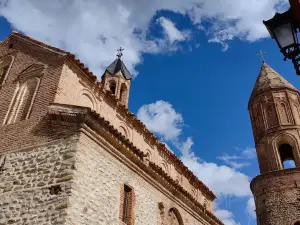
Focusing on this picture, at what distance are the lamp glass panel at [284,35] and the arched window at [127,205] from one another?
26.5 feet

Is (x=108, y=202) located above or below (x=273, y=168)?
below

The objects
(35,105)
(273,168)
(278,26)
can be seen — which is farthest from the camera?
(273,168)

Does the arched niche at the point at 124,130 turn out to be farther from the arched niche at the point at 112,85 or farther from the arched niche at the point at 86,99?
the arched niche at the point at 112,85

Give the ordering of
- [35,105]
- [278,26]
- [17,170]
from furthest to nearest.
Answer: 1. [35,105]
2. [17,170]
3. [278,26]

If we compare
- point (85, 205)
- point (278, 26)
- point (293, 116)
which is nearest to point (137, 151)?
point (85, 205)

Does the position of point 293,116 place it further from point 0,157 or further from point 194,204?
point 0,157

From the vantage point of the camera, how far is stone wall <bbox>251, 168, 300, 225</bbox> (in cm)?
2073

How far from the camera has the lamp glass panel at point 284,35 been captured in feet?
14.2

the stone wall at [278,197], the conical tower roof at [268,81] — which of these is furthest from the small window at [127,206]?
the conical tower roof at [268,81]

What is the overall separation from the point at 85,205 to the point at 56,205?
83 cm

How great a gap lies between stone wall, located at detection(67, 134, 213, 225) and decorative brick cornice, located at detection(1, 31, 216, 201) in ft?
12.4

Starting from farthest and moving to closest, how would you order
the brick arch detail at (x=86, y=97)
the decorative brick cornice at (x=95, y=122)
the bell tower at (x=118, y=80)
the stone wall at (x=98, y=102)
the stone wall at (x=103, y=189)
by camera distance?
the bell tower at (x=118, y=80) < the brick arch detail at (x=86, y=97) < the stone wall at (x=98, y=102) < the decorative brick cornice at (x=95, y=122) < the stone wall at (x=103, y=189)

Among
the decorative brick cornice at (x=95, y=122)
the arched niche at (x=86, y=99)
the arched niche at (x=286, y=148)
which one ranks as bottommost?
the decorative brick cornice at (x=95, y=122)

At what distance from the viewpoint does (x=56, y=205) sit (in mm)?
8641
